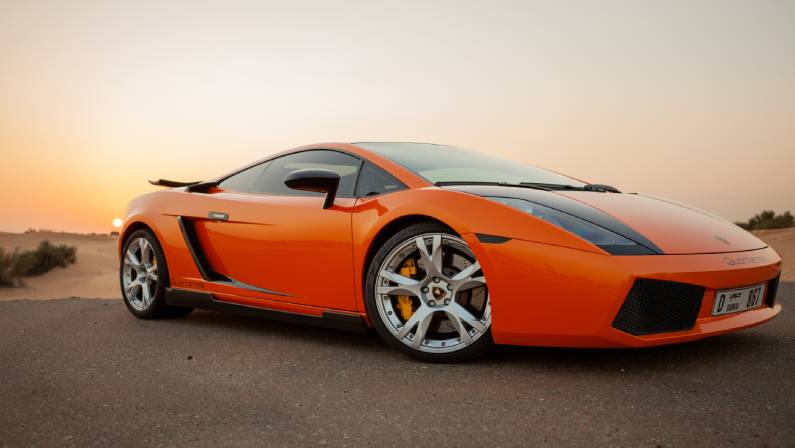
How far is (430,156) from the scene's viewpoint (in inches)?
178

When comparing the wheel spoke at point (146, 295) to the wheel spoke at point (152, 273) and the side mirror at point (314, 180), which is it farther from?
the side mirror at point (314, 180)

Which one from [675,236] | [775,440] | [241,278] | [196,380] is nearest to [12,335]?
[241,278]

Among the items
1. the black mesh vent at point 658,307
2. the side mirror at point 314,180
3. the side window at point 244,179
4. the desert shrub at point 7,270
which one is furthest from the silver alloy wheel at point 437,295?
the desert shrub at point 7,270

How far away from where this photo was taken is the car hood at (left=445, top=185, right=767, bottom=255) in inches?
134

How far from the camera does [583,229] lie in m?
3.34

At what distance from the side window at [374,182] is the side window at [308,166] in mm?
62

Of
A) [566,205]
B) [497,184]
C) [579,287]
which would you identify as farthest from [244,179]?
[579,287]

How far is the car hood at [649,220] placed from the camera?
3.39 metres

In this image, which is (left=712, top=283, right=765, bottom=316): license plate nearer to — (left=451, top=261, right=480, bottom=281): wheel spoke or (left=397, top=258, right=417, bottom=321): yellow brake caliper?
(left=451, top=261, right=480, bottom=281): wheel spoke

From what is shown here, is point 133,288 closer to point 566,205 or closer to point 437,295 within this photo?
point 437,295

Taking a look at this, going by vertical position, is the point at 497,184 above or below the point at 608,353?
above

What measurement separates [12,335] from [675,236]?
4.46m

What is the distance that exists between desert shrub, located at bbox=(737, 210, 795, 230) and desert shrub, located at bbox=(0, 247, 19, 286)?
19.6m

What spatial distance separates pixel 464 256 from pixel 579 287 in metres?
0.63
